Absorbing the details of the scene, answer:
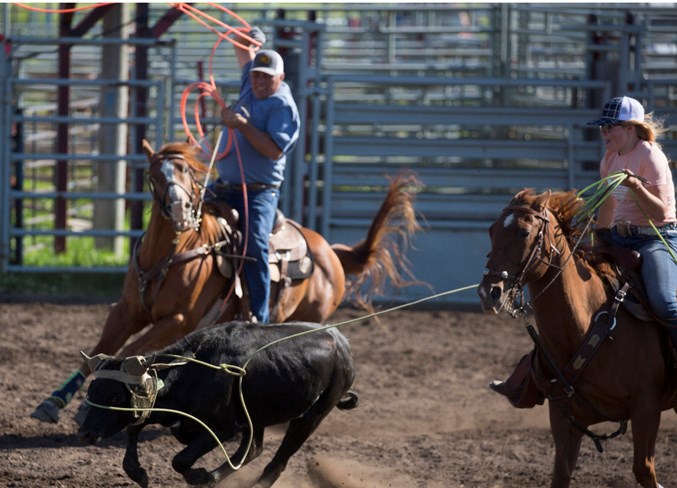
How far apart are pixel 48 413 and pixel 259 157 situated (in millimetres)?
2054

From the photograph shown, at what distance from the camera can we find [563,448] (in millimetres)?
4625

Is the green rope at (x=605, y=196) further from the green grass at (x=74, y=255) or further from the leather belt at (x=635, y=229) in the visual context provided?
the green grass at (x=74, y=255)

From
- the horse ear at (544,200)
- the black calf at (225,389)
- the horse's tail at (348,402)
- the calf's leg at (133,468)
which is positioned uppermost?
the horse ear at (544,200)

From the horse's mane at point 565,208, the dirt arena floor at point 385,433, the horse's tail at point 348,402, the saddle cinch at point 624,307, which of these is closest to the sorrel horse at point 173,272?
the dirt arena floor at point 385,433

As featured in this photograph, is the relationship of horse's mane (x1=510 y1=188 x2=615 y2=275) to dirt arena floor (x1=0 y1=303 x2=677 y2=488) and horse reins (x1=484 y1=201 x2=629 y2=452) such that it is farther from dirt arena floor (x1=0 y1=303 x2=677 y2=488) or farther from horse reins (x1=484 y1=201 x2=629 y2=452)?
dirt arena floor (x1=0 y1=303 x2=677 y2=488)

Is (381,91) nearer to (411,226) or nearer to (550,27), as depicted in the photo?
(550,27)

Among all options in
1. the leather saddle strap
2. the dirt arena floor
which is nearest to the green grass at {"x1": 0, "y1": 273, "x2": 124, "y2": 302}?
the dirt arena floor

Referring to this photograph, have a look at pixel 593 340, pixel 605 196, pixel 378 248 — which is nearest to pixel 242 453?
pixel 593 340

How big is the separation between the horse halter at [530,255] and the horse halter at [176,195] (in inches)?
84.3

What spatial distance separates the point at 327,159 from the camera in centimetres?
1082

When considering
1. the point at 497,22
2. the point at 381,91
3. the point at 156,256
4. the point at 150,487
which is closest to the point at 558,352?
the point at 150,487

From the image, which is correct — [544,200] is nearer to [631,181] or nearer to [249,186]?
[631,181]

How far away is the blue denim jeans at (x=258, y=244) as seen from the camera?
6.23 m

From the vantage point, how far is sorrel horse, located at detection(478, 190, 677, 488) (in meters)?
4.30
